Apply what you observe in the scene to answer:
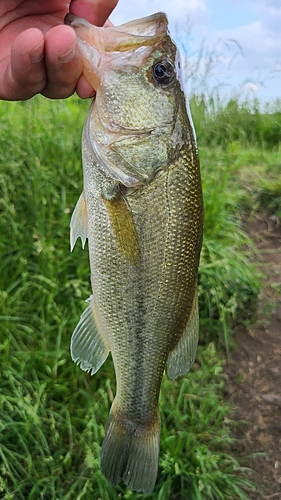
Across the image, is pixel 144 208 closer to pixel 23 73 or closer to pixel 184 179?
pixel 184 179

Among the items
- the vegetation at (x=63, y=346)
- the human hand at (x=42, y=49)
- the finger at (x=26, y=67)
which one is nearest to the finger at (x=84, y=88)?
the human hand at (x=42, y=49)

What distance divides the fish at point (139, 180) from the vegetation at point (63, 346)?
1092 mm

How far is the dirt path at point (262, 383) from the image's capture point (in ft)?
9.37

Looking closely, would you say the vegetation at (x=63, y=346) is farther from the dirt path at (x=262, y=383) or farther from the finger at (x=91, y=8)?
the finger at (x=91, y=8)

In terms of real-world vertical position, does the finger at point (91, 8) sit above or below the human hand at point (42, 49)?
above

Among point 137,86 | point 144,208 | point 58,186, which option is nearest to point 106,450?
point 144,208

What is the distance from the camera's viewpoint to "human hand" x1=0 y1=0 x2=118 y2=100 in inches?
50.6

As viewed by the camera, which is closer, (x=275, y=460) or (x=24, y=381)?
(x=24, y=381)

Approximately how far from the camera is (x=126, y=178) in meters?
1.46

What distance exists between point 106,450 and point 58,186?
6.48 ft

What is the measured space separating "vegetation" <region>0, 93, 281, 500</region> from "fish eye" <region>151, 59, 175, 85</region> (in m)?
1.46

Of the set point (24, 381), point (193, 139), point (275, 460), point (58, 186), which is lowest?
point (275, 460)

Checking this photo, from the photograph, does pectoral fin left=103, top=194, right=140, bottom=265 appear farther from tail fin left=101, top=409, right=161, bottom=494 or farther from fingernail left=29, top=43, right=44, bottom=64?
tail fin left=101, top=409, right=161, bottom=494

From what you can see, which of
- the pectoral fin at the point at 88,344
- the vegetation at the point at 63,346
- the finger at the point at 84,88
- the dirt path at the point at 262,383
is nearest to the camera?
the finger at the point at 84,88
